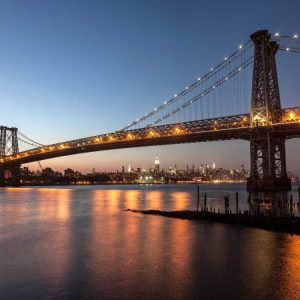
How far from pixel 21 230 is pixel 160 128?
4811 cm

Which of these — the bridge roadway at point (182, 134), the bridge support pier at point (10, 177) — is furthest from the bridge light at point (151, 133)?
the bridge support pier at point (10, 177)

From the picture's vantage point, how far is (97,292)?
12672 millimetres

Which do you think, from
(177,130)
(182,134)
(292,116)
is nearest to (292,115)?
(292,116)

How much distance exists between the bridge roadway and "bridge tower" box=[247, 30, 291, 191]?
944 mm

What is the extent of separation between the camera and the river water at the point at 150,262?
12.8 metres

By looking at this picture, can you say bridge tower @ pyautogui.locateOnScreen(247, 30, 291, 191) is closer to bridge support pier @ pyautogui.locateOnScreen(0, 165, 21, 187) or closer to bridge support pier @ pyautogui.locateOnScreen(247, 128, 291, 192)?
bridge support pier @ pyautogui.locateOnScreen(247, 128, 291, 192)

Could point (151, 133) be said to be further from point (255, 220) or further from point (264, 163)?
point (255, 220)

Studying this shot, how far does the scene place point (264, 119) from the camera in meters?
55.1

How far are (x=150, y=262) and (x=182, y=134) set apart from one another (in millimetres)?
50429

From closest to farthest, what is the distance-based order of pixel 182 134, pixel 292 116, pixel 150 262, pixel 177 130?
1. pixel 150 262
2. pixel 292 116
3. pixel 182 134
4. pixel 177 130

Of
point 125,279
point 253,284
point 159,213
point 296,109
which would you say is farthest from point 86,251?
point 296,109

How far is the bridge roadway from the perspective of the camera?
179 feet

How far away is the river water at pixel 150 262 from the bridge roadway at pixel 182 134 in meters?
31.4

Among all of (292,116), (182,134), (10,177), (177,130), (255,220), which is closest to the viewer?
(255,220)
